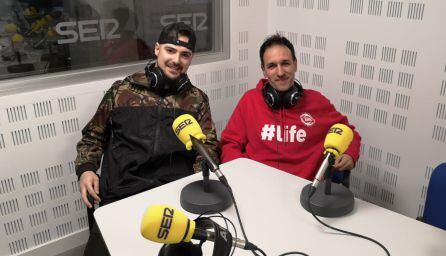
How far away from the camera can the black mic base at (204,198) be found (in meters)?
1.17

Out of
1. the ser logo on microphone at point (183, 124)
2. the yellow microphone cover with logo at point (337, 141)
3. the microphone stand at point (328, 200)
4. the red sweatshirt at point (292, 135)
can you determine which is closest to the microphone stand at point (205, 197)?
the ser logo on microphone at point (183, 124)

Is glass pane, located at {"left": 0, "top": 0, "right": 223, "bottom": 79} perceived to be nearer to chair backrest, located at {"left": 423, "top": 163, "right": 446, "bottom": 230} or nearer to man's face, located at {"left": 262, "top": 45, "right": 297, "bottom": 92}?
man's face, located at {"left": 262, "top": 45, "right": 297, "bottom": 92}

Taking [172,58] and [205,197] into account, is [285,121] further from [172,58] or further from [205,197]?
[205,197]

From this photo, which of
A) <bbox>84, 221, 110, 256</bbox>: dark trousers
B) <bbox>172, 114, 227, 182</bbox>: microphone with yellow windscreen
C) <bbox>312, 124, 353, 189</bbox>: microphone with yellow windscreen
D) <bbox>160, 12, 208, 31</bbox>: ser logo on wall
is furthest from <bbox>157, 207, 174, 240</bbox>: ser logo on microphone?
<bbox>160, 12, 208, 31</bbox>: ser logo on wall

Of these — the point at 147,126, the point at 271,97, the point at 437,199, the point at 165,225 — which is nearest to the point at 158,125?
the point at 147,126

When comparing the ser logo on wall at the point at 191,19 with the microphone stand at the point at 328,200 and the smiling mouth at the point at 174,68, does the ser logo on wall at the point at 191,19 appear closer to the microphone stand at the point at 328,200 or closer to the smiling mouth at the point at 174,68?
the smiling mouth at the point at 174,68

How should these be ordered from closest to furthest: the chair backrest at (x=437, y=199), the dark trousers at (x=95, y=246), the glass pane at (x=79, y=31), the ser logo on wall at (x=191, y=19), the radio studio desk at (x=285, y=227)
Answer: the radio studio desk at (x=285, y=227) < the chair backrest at (x=437, y=199) < the dark trousers at (x=95, y=246) < the glass pane at (x=79, y=31) < the ser logo on wall at (x=191, y=19)

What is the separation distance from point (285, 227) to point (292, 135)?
28.3 inches

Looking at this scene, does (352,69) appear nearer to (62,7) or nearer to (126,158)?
(126,158)

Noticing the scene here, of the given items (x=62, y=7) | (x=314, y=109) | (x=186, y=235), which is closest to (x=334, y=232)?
(x=186, y=235)

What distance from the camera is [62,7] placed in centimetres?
185

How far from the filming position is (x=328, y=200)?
1178 millimetres

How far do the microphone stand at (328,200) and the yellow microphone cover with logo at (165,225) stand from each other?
1.69 feet

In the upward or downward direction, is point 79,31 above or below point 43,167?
above
